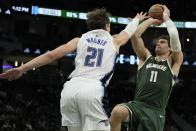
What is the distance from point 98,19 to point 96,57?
42 centimetres

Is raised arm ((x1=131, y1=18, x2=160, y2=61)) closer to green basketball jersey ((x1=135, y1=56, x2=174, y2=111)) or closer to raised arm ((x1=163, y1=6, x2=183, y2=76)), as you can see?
green basketball jersey ((x1=135, y1=56, x2=174, y2=111))

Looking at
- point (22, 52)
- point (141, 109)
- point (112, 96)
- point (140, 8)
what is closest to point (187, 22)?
point (140, 8)

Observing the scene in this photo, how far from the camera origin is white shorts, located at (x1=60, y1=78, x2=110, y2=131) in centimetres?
451

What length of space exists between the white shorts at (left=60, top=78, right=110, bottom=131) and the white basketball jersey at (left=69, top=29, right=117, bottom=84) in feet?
0.33

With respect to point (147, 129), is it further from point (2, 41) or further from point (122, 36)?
point (2, 41)

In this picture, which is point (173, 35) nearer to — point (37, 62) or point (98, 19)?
point (98, 19)

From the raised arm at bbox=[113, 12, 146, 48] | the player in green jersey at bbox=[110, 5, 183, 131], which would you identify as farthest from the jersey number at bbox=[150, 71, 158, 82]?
the raised arm at bbox=[113, 12, 146, 48]

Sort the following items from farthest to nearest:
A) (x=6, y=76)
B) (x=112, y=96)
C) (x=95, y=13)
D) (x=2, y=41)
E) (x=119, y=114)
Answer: (x=112, y=96) < (x=2, y=41) < (x=119, y=114) < (x=95, y=13) < (x=6, y=76)

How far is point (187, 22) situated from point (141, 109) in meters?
23.5

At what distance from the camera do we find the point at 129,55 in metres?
26.9

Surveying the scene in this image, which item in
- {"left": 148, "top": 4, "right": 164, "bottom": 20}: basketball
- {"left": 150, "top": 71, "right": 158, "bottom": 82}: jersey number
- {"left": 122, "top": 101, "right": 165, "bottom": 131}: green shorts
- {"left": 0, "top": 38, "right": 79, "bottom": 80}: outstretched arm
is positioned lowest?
{"left": 122, "top": 101, "right": 165, "bottom": 131}: green shorts

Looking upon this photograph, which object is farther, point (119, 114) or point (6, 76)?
point (119, 114)

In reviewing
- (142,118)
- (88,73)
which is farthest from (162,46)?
(88,73)

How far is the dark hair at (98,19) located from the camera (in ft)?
15.6
